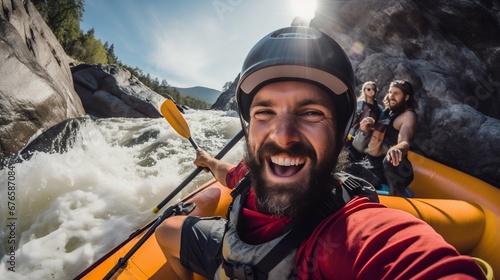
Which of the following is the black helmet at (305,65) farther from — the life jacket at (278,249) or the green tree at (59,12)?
the green tree at (59,12)

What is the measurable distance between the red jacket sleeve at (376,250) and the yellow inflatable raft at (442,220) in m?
0.49

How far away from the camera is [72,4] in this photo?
1227 inches

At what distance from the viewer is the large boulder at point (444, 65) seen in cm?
552

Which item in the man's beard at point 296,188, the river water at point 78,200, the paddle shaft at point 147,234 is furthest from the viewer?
the river water at point 78,200

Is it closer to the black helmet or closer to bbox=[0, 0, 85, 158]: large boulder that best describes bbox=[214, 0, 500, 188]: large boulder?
the black helmet

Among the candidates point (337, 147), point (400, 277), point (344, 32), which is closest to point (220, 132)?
point (344, 32)

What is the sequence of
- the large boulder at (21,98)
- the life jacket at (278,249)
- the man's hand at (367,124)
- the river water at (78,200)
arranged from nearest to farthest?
the life jacket at (278,249) → the river water at (78,200) → the man's hand at (367,124) → the large boulder at (21,98)

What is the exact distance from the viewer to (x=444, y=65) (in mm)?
7652

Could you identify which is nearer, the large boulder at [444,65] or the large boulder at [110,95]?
the large boulder at [444,65]

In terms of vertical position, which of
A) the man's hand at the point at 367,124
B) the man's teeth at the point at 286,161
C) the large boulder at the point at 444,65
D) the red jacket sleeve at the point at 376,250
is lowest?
the large boulder at the point at 444,65

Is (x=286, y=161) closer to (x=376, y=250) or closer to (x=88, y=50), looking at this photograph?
(x=376, y=250)

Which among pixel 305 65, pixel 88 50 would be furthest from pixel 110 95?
pixel 88 50

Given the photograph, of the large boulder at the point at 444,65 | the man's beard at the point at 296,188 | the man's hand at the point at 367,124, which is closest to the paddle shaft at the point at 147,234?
the man's beard at the point at 296,188

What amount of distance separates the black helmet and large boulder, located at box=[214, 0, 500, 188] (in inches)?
234
